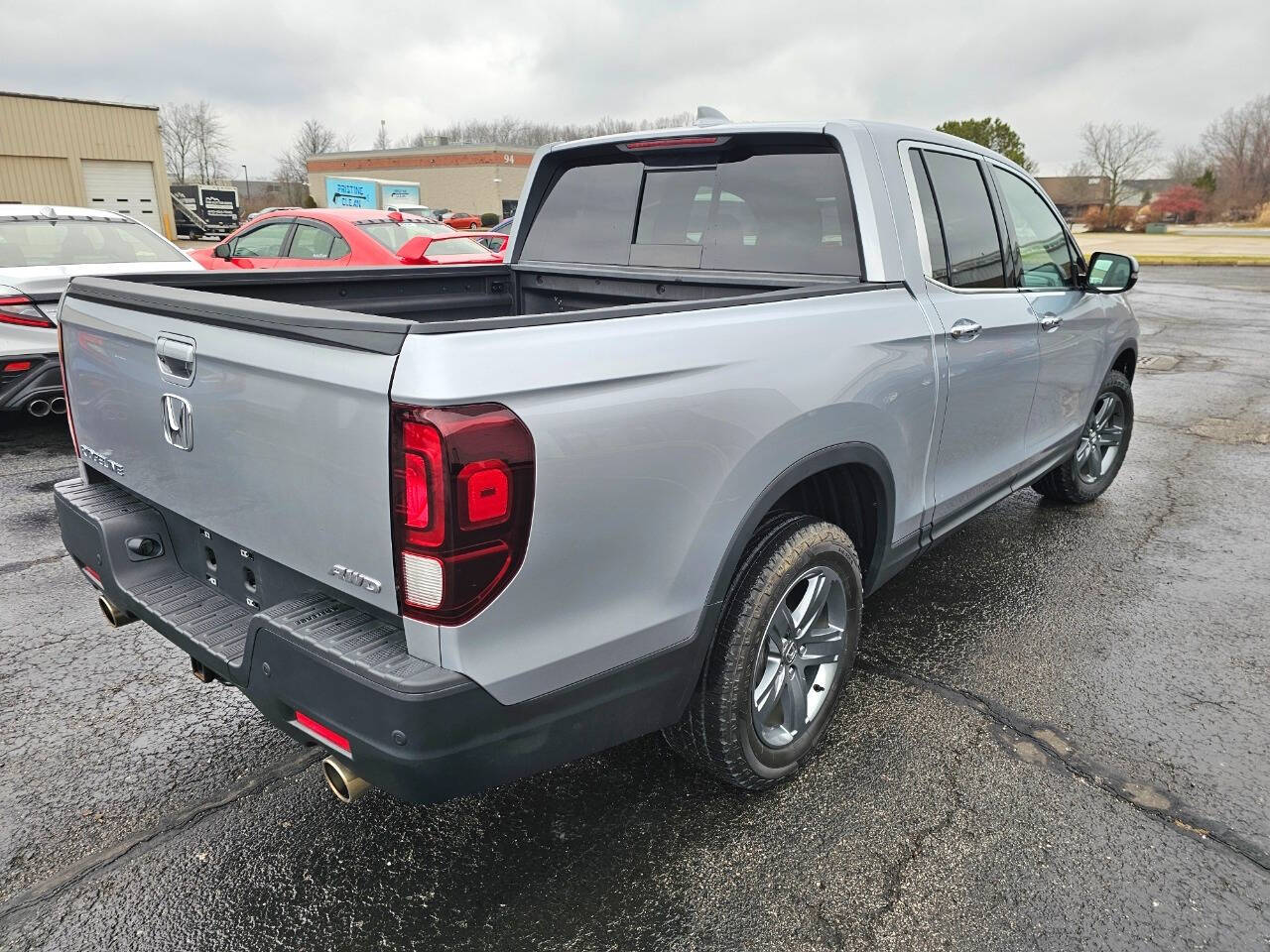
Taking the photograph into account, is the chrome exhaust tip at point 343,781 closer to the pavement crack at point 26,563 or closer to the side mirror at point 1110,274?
the pavement crack at point 26,563

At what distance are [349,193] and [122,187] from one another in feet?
35.3

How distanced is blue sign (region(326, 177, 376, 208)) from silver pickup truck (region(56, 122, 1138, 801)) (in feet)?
141

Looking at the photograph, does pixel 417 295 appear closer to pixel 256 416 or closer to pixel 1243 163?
pixel 256 416

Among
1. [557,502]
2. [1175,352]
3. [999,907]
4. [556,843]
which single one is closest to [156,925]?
[556,843]

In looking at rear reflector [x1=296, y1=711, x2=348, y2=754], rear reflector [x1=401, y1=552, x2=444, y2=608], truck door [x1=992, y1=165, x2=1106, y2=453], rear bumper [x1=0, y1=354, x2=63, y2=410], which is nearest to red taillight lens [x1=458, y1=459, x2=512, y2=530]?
rear reflector [x1=401, y1=552, x2=444, y2=608]

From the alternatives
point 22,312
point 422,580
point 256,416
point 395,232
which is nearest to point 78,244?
point 22,312

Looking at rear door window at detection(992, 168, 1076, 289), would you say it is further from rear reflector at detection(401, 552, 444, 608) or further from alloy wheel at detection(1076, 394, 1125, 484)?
rear reflector at detection(401, 552, 444, 608)

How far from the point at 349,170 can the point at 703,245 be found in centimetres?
8744

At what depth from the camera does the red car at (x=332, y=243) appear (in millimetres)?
9117

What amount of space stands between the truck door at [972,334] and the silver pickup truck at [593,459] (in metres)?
0.02

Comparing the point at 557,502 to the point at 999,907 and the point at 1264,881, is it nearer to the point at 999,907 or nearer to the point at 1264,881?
the point at 999,907

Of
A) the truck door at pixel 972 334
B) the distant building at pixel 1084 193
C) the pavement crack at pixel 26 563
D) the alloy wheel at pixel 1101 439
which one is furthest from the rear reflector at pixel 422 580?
the distant building at pixel 1084 193

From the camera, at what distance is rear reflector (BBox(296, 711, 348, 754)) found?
188cm

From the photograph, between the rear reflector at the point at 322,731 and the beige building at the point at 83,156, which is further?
the beige building at the point at 83,156
